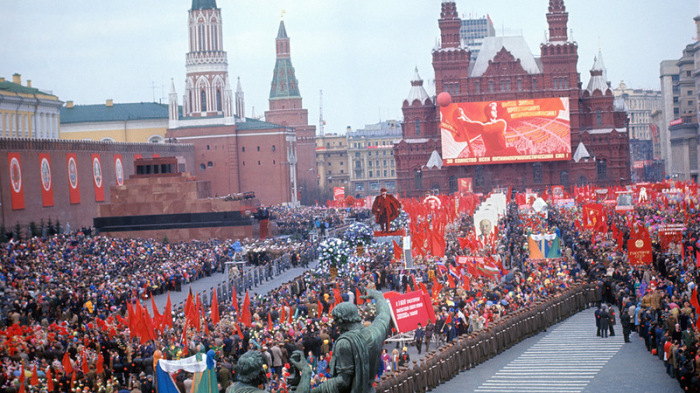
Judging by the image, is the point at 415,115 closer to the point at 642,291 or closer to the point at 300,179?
the point at 300,179

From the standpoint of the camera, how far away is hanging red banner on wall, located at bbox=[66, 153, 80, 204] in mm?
58094

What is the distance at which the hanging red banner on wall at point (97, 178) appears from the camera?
62.0 metres

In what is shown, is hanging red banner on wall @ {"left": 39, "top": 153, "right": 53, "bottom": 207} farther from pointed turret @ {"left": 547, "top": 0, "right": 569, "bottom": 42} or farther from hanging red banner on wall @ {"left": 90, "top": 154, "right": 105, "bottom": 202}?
pointed turret @ {"left": 547, "top": 0, "right": 569, "bottom": 42}

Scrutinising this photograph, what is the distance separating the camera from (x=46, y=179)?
180 ft

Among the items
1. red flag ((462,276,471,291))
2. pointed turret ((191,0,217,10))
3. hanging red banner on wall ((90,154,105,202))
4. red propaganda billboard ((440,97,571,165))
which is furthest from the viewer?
pointed turret ((191,0,217,10))

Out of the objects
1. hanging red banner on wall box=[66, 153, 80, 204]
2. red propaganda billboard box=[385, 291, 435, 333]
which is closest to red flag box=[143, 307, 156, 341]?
red propaganda billboard box=[385, 291, 435, 333]

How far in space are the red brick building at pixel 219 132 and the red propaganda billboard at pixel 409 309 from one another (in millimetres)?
71851

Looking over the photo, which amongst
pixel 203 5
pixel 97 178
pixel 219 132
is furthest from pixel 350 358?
pixel 203 5

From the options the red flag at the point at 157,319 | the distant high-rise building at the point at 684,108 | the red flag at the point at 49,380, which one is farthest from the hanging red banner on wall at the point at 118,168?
the distant high-rise building at the point at 684,108

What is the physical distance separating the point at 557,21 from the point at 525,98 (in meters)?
8.04

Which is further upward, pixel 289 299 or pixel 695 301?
pixel 695 301

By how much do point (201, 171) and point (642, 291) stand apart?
7062 cm

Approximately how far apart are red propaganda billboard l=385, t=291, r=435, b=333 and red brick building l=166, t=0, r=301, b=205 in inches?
2829

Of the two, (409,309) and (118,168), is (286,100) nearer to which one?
(118,168)
